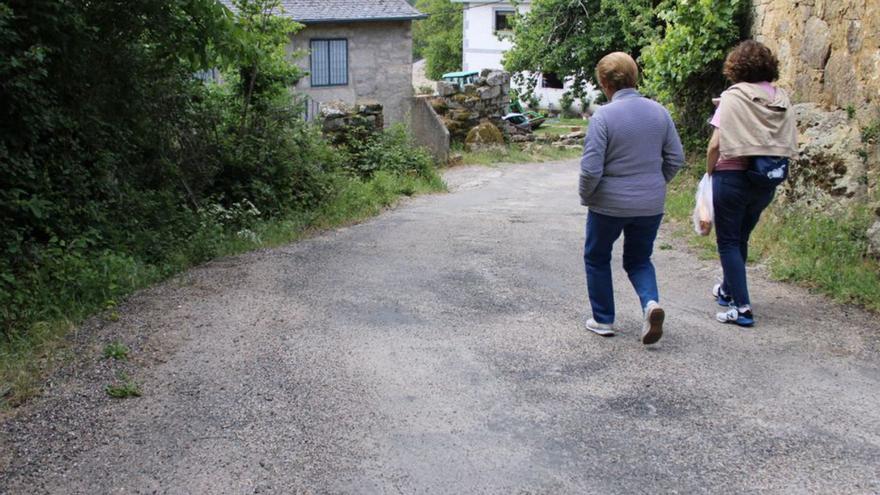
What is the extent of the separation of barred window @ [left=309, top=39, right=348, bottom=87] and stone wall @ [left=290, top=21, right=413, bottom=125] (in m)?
0.14

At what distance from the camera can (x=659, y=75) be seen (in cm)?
1120

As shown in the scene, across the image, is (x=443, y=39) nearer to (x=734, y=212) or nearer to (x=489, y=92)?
(x=489, y=92)

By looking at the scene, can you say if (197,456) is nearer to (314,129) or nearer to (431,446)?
(431,446)

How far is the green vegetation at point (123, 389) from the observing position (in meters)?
4.27

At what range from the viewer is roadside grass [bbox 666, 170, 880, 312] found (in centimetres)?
604

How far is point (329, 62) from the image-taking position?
24.6 meters

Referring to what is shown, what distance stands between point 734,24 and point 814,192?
11.2ft

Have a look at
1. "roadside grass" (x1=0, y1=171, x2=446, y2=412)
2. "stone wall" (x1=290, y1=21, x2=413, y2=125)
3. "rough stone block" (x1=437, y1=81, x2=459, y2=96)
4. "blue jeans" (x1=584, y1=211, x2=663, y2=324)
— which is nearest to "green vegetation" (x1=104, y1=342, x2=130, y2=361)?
"roadside grass" (x1=0, y1=171, x2=446, y2=412)

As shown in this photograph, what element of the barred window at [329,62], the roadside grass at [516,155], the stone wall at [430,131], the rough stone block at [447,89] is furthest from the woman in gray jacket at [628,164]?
the barred window at [329,62]

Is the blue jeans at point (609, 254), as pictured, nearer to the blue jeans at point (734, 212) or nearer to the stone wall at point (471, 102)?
the blue jeans at point (734, 212)

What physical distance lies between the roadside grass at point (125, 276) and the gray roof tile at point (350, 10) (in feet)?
39.7

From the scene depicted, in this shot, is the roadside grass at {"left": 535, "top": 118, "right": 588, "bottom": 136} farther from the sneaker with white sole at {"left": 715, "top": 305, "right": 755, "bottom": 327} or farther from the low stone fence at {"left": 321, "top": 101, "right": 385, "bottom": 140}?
the sneaker with white sole at {"left": 715, "top": 305, "right": 755, "bottom": 327}

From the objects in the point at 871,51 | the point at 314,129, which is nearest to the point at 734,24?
the point at 871,51

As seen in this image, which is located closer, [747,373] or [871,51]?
[747,373]
